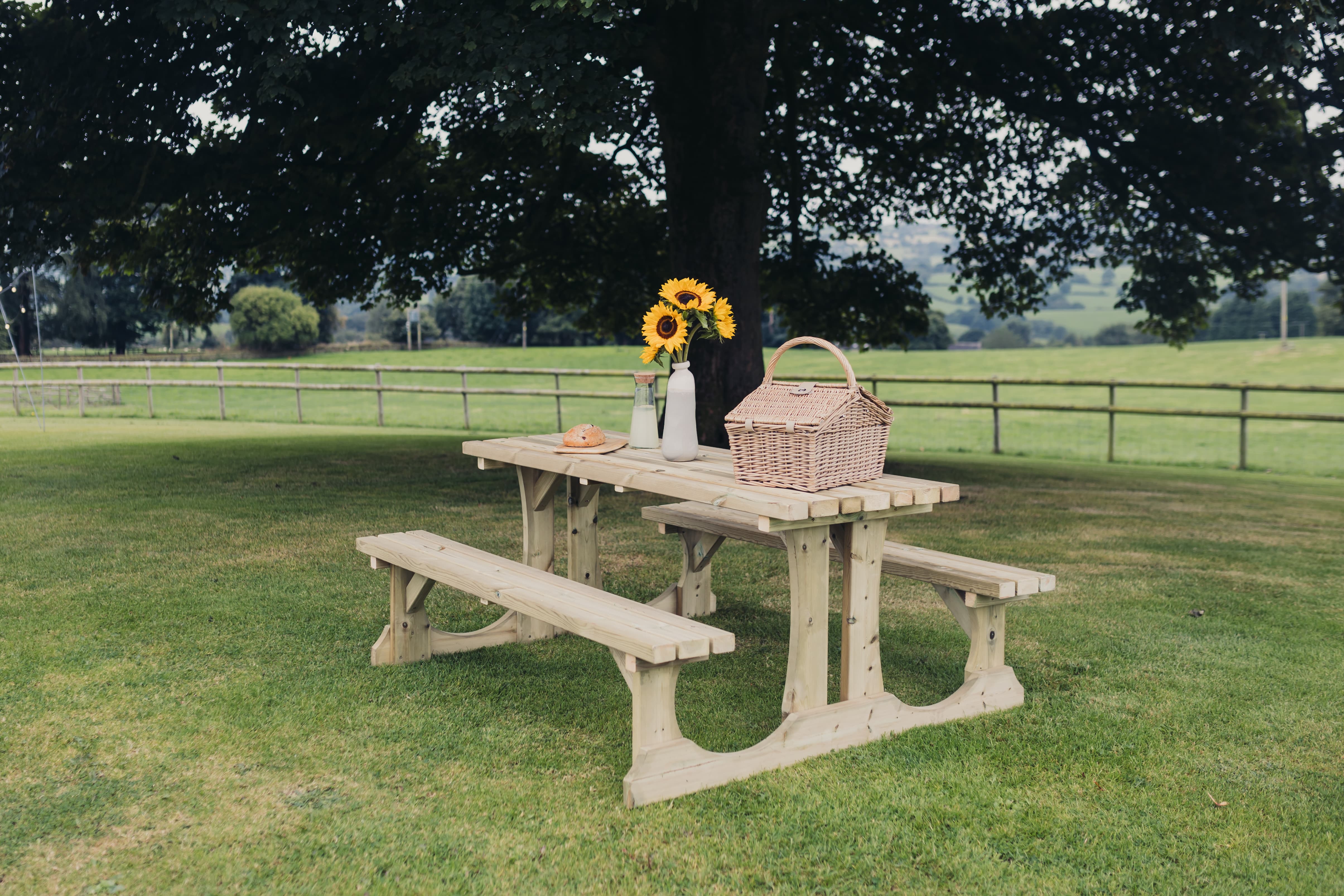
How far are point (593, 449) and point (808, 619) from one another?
3.79 ft

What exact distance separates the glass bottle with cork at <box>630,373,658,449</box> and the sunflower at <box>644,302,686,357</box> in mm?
393

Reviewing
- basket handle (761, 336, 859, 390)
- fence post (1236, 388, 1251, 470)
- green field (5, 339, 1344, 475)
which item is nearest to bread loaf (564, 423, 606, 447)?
basket handle (761, 336, 859, 390)

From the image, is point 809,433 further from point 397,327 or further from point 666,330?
point 397,327

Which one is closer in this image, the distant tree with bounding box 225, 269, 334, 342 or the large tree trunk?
the large tree trunk

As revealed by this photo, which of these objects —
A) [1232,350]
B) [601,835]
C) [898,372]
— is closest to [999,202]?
[601,835]

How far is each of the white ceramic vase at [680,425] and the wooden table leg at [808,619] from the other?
0.60 m

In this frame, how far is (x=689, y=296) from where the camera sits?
361 centimetres

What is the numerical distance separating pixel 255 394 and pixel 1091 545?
1377 inches

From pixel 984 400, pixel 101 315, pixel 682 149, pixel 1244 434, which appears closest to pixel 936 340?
pixel 984 400

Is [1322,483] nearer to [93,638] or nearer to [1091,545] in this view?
[1091,545]

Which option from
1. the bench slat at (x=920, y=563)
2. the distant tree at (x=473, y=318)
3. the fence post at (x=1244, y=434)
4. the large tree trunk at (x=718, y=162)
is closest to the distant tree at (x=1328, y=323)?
the distant tree at (x=473, y=318)

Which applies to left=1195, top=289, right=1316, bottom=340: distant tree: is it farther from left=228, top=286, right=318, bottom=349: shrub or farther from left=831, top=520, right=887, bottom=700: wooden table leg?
left=831, top=520, right=887, bottom=700: wooden table leg

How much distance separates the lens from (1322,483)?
37.9ft

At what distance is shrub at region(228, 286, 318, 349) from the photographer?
149 feet
